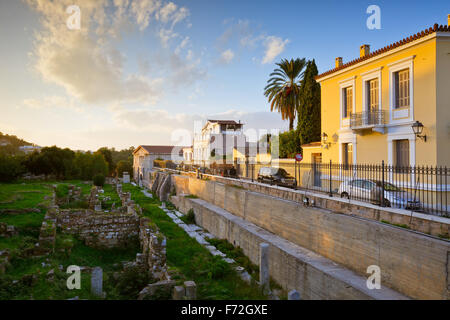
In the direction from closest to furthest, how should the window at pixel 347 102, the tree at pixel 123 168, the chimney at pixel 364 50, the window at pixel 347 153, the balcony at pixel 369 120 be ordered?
the balcony at pixel 369 120
the window at pixel 347 153
the window at pixel 347 102
the chimney at pixel 364 50
the tree at pixel 123 168

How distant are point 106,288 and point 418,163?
1395 cm

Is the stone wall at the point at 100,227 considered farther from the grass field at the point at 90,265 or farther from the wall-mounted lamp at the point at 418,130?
the wall-mounted lamp at the point at 418,130

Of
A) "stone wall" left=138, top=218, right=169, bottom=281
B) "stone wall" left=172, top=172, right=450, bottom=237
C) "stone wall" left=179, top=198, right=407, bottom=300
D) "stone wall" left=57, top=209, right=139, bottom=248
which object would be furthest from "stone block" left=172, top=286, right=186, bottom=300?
"stone wall" left=57, top=209, right=139, bottom=248

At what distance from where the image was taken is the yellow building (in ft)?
38.5

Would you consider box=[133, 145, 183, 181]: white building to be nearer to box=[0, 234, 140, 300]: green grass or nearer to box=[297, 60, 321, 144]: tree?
box=[297, 60, 321, 144]: tree

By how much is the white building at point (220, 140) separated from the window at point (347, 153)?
2438 centimetres

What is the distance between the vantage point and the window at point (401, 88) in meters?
13.2

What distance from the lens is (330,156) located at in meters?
18.0

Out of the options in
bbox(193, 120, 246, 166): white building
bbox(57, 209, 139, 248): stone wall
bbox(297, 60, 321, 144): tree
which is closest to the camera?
bbox(57, 209, 139, 248): stone wall

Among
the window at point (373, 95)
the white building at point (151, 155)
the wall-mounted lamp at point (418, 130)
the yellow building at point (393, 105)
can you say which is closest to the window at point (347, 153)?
the yellow building at point (393, 105)
